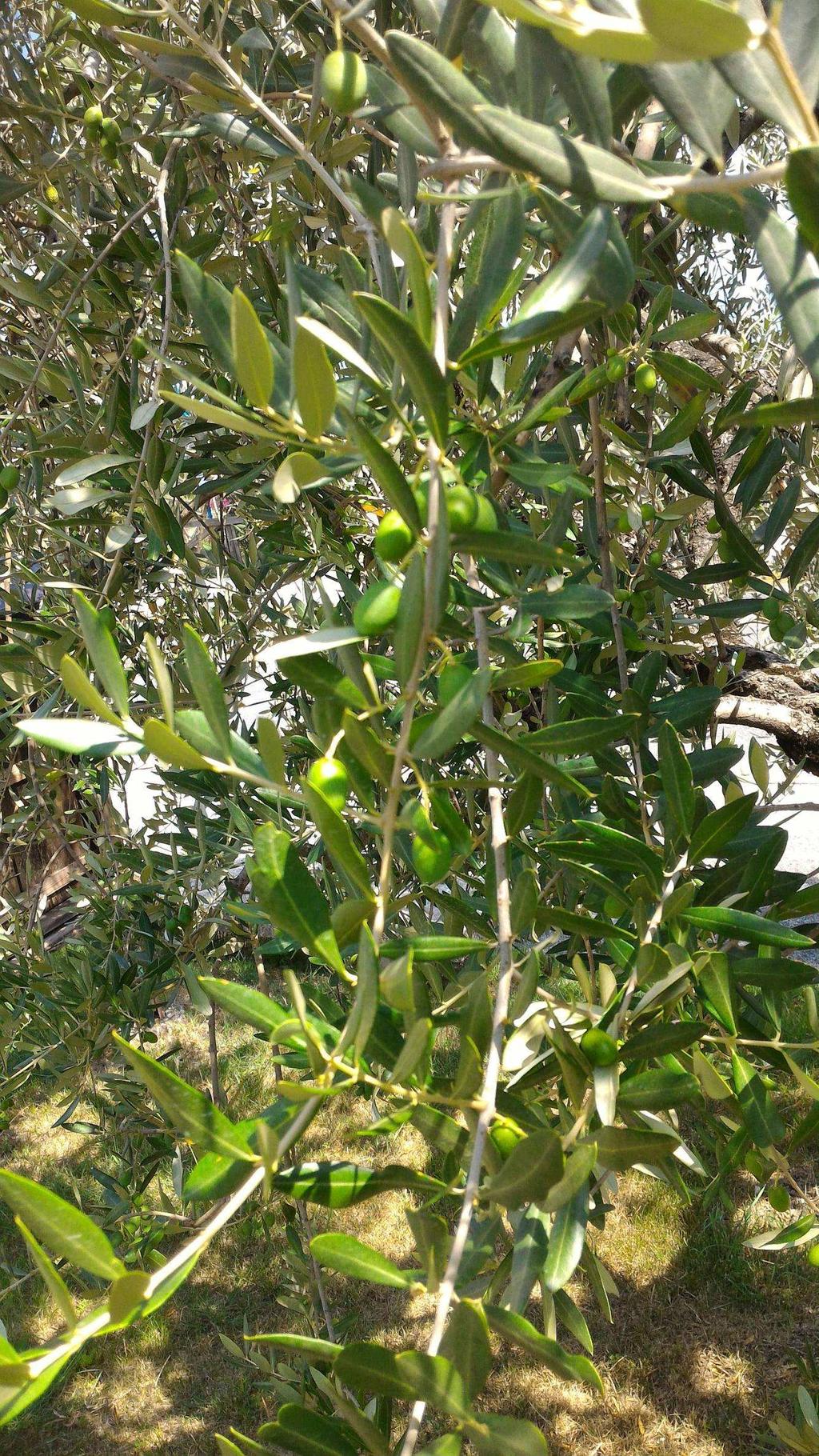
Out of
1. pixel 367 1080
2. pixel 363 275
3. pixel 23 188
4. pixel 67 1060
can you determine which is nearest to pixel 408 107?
pixel 363 275

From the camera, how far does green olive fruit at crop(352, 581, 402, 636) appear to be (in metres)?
0.55

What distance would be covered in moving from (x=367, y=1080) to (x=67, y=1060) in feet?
4.98

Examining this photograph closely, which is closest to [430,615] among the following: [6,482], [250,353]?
[250,353]

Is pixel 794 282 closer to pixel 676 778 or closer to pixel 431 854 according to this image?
pixel 431 854

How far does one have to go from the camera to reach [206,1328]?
9.67 feet

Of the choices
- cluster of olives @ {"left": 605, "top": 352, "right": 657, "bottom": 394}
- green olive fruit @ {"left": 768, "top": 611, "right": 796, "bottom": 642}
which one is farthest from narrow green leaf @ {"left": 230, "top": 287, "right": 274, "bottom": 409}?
green olive fruit @ {"left": 768, "top": 611, "right": 796, "bottom": 642}

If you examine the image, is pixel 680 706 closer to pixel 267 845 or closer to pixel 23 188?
pixel 267 845

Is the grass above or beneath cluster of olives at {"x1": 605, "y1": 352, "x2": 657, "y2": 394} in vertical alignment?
beneath

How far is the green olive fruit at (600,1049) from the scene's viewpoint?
27.6 inches

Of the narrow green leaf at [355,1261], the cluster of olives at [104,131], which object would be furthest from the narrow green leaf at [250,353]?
the cluster of olives at [104,131]

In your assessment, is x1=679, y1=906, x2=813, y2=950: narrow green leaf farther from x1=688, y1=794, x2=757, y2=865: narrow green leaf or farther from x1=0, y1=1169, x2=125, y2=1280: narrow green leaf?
x1=0, y1=1169, x2=125, y2=1280: narrow green leaf

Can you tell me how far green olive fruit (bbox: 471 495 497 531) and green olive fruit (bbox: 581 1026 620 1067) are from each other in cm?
35

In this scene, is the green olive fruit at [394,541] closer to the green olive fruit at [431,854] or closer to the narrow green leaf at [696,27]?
A: the green olive fruit at [431,854]

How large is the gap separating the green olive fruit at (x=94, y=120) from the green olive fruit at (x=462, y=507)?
3.57ft
